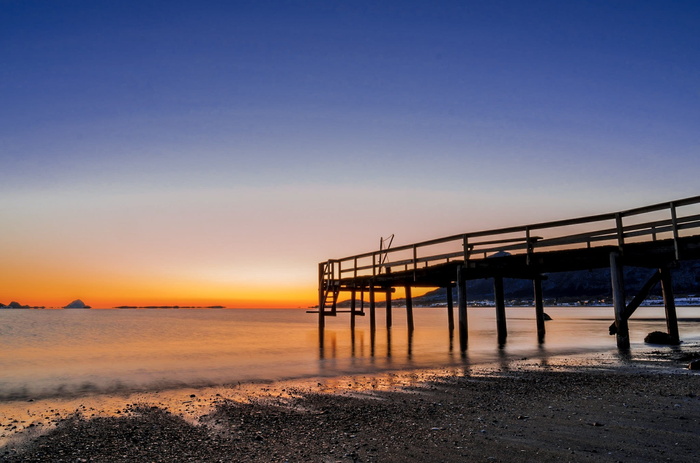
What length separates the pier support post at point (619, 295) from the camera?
1599 cm

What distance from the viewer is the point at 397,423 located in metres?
6.49

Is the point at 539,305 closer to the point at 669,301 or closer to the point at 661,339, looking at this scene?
the point at 661,339

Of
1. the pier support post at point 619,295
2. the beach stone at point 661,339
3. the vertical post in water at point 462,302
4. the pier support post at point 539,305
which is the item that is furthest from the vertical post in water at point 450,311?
the pier support post at point 619,295

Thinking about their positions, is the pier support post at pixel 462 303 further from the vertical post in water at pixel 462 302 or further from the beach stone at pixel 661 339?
the beach stone at pixel 661 339

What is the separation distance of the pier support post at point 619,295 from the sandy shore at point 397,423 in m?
5.69

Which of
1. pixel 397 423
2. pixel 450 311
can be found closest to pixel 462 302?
pixel 450 311

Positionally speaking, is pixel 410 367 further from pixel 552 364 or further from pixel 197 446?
pixel 197 446

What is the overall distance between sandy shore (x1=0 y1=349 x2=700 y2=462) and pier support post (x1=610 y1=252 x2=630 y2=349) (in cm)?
569

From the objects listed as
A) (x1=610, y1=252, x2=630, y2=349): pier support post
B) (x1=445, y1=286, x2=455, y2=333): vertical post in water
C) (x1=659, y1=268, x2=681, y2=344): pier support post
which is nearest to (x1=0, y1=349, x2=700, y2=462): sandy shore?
(x1=610, y1=252, x2=630, y2=349): pier support post

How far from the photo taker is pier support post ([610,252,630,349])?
1599cm

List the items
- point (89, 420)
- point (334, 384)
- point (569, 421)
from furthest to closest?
1. point (334, 384)
2. point (89, 420)
3. point (569, 421)

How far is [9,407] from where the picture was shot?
32.2ft

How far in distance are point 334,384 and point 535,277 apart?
54.8ft

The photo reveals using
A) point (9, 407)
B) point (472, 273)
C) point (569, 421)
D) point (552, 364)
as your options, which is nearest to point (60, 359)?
point (9, 407)
